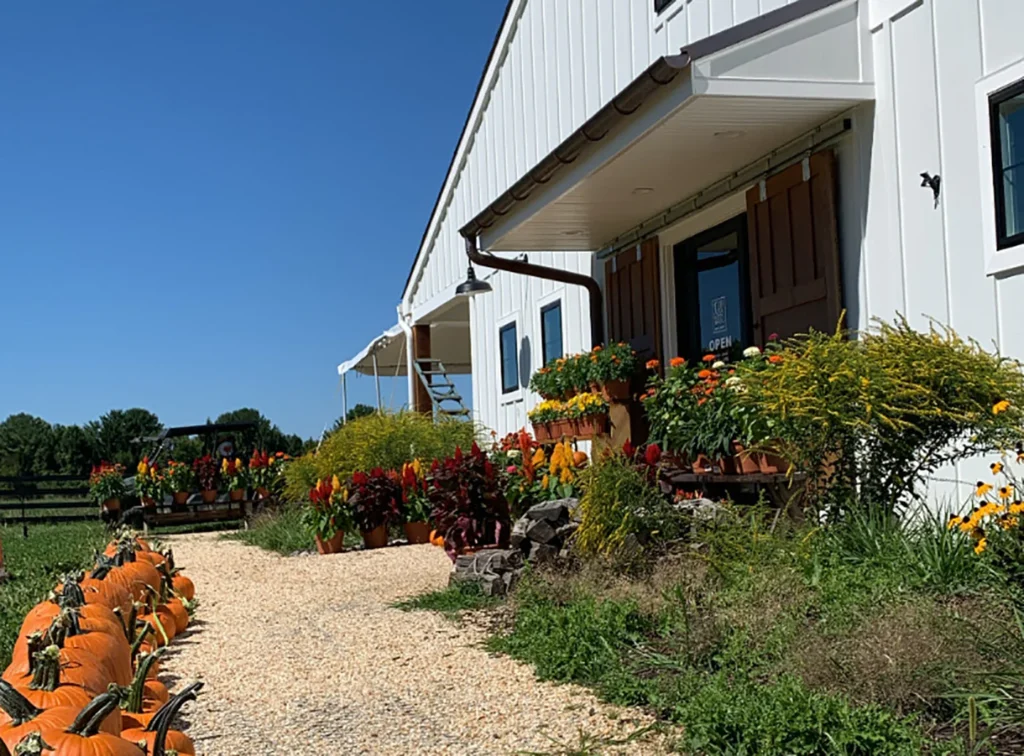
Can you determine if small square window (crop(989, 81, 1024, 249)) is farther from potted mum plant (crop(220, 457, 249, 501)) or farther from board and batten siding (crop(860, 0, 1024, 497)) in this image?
potted mum plant (crop(220, 457, 249, 501))

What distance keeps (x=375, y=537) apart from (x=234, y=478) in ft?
18.8

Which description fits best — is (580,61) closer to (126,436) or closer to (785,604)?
(785,604)

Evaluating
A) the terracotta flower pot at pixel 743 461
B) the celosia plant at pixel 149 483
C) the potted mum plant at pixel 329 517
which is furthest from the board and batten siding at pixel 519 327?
the terracotta flower pot at pixel 743 461

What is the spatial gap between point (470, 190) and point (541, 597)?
10987mm

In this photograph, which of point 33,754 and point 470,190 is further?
point 470,190

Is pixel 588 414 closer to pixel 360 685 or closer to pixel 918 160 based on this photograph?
pixel 918 160

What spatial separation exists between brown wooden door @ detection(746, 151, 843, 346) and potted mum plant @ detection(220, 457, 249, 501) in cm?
927

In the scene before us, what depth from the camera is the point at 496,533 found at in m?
7.88

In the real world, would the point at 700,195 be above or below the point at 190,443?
above

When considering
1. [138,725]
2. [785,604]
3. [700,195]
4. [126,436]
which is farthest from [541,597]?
[126,436]

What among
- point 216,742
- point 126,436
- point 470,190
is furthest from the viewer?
point 126,436

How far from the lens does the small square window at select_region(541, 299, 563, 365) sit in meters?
12.9

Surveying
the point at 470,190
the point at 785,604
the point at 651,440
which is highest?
the point at 470,190

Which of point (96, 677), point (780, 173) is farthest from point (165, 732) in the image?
point (780, 173)
